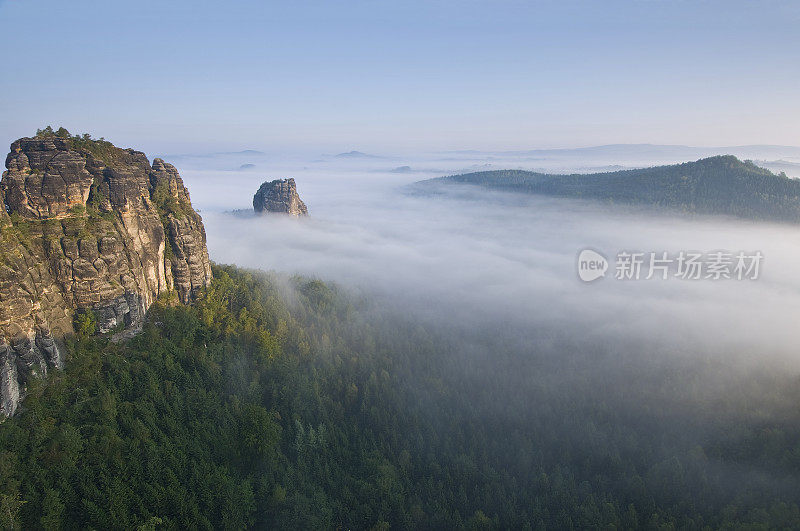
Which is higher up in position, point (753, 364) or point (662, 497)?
point (753, 364)

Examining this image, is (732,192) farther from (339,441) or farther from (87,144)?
(87,144)

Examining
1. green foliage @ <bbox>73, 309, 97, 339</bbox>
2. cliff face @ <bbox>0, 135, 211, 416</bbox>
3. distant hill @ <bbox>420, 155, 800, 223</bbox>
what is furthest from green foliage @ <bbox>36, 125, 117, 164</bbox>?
distant hill @ <bbox>420, 155, 800, 223</bbox>

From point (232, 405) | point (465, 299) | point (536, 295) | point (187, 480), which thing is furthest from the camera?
point (536, 295)

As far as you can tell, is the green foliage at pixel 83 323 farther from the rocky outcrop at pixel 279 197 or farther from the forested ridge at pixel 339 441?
the rocky outcrop at pixel 279 197

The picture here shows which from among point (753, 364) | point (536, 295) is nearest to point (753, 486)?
point (753, 364)

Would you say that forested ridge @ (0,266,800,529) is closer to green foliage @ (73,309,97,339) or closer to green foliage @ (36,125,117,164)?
green foliage @ (73,309,97,339)

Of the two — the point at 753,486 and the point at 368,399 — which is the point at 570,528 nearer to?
the point at 753,486

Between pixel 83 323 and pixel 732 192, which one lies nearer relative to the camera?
pixel 83 323

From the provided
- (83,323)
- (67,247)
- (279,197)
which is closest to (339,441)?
(83,323)
